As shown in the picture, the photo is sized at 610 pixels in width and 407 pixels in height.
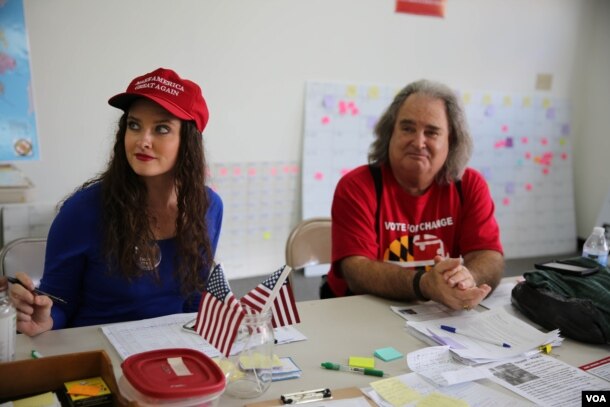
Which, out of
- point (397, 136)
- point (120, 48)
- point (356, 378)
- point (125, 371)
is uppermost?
point (120, 48)

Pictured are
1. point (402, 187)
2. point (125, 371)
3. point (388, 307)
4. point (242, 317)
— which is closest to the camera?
point (125, 371)

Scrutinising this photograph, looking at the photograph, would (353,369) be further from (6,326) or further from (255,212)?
(255,212)

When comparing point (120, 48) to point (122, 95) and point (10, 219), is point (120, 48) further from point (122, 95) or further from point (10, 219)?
point (122, 95)

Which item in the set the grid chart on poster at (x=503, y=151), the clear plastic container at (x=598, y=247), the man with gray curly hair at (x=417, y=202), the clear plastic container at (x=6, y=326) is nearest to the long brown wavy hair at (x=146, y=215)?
the clear plastic container at (x=6, y=326)

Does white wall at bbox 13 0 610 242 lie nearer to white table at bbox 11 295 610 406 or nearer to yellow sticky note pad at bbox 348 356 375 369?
white table at bbox 11 295 610 406

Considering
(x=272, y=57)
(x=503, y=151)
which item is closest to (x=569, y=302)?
(x=272, y=57)

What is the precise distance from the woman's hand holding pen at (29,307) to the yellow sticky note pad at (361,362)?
0.78m

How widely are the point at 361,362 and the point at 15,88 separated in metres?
2.55

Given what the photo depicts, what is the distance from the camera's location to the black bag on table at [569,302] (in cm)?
158

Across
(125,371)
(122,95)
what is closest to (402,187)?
(122,95)

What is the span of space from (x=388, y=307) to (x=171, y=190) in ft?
2.61

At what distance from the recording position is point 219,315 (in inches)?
49.2

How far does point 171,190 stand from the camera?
1850 millimetres

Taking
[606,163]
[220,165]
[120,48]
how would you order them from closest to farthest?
[120,48]
[220,165]
[606,163]
